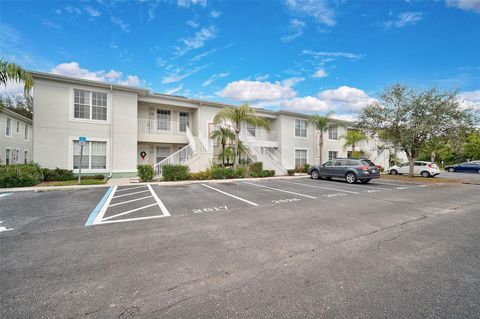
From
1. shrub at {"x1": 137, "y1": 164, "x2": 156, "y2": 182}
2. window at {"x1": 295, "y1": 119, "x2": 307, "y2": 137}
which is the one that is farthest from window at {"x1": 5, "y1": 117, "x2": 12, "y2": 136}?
window at {"x1": 295, "y1": 119, "x2": 307, "y2": 137}

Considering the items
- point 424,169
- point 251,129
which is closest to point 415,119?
point 424,169

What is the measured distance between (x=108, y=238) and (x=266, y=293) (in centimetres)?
352

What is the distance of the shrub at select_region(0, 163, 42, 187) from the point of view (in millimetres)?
10539

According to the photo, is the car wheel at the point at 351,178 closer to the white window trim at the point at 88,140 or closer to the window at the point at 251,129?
the window at the point at 251,129

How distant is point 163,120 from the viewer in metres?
19.2

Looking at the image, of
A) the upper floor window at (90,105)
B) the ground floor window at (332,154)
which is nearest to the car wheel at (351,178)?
the ground floor window at (332,154)

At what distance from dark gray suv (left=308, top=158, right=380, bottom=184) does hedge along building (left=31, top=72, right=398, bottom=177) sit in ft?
13.2

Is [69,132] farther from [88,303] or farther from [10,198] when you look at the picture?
[88,303]

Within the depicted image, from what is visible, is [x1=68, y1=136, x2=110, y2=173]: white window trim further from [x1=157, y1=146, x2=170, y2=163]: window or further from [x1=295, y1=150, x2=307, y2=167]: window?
[x1=295, y1=150, x2=307, y2=167]: window

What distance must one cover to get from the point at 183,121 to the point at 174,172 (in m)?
7.39

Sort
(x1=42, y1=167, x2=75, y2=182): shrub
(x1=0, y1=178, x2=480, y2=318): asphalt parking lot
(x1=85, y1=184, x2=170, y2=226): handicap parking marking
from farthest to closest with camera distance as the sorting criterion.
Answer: (x1=42, y1=167, x2=75, y2=182): shrub
(x1=85, y1=184, x2=170, y2=226): handicap parking marking
(x1=0, y1=178, x2=480, y2=318): asphalt parking lot

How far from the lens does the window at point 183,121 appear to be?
20.0 meters

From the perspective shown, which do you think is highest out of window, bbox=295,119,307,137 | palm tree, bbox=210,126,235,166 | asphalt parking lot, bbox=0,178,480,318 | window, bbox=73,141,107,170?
window, bbox=295,119,307,137

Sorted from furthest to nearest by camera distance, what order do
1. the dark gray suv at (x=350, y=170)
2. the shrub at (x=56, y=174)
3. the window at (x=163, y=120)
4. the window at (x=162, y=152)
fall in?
the window at (x=162, y=152)
the window at (x=163, y=120)
the dark gray suv at (x=350, y=170)
the shrub at (x=56, y=174)
